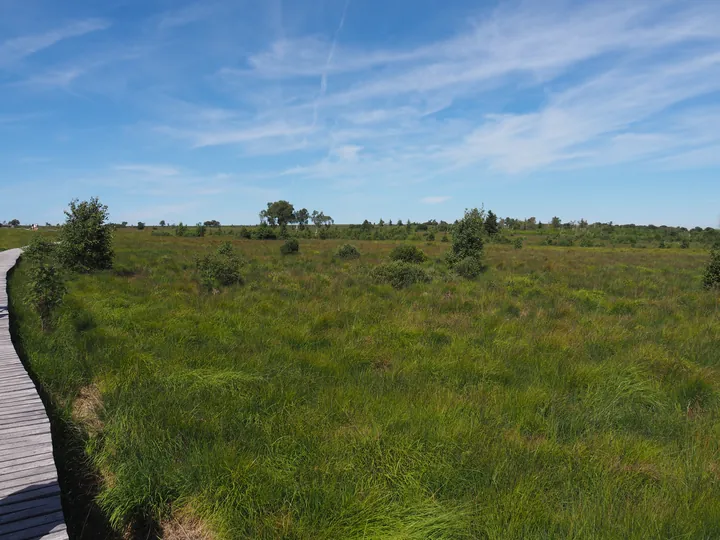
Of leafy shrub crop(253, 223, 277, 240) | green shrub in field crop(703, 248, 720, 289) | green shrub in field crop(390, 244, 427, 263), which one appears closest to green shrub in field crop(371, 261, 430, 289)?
green shrub in field crop(390, 244, 427, 263)

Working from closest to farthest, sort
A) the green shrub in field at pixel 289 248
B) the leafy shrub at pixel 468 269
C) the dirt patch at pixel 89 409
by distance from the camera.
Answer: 1. the dirt patch at pixel 89 409
2. the leafy shrub at pixel 468 269
3. the green shrub in field at pixel 289 248

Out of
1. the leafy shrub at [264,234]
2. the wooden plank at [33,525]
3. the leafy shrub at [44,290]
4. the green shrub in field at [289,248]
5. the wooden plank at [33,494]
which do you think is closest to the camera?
the wooden plank at [33,525]

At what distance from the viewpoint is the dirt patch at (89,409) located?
4950 millimetres

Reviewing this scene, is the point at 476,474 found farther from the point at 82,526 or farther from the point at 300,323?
the point at 300,323

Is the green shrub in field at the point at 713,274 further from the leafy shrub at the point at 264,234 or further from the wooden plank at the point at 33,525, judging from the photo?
the leafy shrub at the point at 264,234

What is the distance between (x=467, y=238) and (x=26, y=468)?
67.3ft

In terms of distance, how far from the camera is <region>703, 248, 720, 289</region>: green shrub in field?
52.2ft

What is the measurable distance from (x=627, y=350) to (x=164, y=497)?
8.06 metres

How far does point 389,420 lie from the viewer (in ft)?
14.7

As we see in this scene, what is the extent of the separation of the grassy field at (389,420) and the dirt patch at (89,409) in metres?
0.03

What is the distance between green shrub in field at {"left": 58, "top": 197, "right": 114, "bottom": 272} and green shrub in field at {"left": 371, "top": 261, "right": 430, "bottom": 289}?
41.3 ft

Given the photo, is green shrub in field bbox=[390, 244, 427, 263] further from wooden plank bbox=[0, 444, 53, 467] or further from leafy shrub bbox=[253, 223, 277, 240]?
leafy shrub bbox=[253, 223, 277, 240]

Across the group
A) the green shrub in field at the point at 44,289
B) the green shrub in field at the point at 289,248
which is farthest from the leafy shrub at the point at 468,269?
the green shrub in field at the point at 289,248

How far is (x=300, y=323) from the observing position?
911 centimetres
